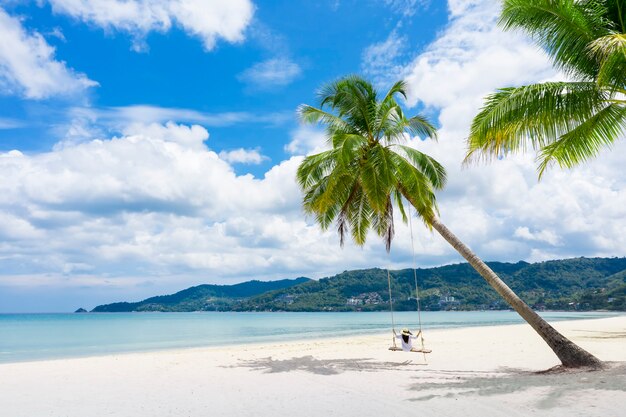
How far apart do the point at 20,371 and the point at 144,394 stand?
246 inches

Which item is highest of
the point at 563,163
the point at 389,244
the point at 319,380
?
the point at 563,163

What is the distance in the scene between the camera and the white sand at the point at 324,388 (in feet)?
22.5

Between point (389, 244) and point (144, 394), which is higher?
point (389, 244)

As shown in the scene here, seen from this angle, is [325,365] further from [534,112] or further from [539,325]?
[534,112]

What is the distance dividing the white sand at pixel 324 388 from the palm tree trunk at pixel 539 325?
617mm

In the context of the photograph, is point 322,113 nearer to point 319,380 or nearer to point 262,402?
point 319,380

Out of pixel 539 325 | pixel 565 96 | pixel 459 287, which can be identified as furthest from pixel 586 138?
pixel 459 287

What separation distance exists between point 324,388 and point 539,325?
15.4 ft

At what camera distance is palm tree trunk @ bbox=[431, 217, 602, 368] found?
9.42 metres

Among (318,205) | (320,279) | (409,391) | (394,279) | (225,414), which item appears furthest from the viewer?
(320,279)

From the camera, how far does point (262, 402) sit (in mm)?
7723

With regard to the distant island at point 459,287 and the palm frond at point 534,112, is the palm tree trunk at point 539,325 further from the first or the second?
the distant island at point 459,287

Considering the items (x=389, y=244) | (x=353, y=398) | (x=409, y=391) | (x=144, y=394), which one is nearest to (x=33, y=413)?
(x=144, y=394)

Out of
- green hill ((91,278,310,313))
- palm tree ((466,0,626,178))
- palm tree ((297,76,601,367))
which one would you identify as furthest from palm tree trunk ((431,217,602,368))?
green hill ((91,278,310,313))
